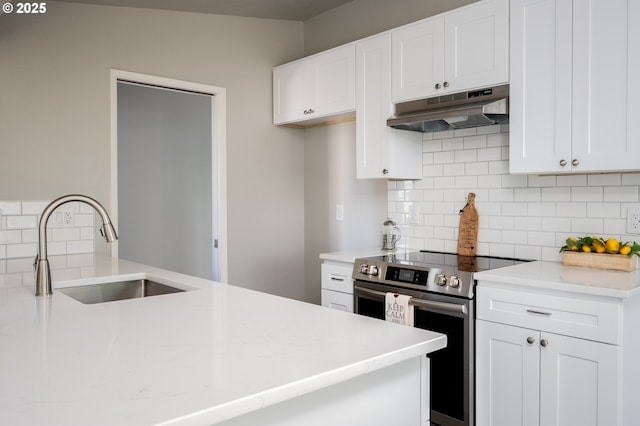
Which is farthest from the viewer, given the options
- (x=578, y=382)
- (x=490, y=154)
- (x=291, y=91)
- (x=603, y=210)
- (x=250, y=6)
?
(x=291, y=91)

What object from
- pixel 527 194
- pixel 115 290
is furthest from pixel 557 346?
pixel 115 290

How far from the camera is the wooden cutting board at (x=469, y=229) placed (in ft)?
10.0

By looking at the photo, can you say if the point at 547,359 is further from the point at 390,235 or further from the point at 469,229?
the point at 390,235

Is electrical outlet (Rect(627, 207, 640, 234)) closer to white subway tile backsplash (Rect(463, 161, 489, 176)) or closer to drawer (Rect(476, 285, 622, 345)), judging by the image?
drawer (Rect(476, 285, 622, 345))

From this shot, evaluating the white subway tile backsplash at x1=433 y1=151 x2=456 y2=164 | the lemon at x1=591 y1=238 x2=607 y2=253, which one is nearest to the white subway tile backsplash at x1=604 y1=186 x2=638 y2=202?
the lemon at x1=591 y1=238 x2=607 y2=253

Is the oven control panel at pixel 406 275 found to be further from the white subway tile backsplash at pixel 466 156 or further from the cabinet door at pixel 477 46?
the cabinet door at pixel 477 46

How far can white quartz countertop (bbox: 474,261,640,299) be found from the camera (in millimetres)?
1943

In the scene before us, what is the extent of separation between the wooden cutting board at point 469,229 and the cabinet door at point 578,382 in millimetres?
973

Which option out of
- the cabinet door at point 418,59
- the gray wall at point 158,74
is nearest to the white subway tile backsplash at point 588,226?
the cabinet door at point 418,59

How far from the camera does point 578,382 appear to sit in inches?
81.0

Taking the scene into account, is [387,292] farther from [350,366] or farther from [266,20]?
[266,20]

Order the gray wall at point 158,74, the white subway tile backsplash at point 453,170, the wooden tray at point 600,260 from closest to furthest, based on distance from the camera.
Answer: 1. the wooden tray at point 600,260
2. the gray wall at point 158,74
3. the white subway tile backsplash at point 453,170

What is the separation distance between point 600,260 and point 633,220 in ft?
0.85

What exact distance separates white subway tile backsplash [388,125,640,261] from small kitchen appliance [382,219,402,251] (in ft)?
0.19
